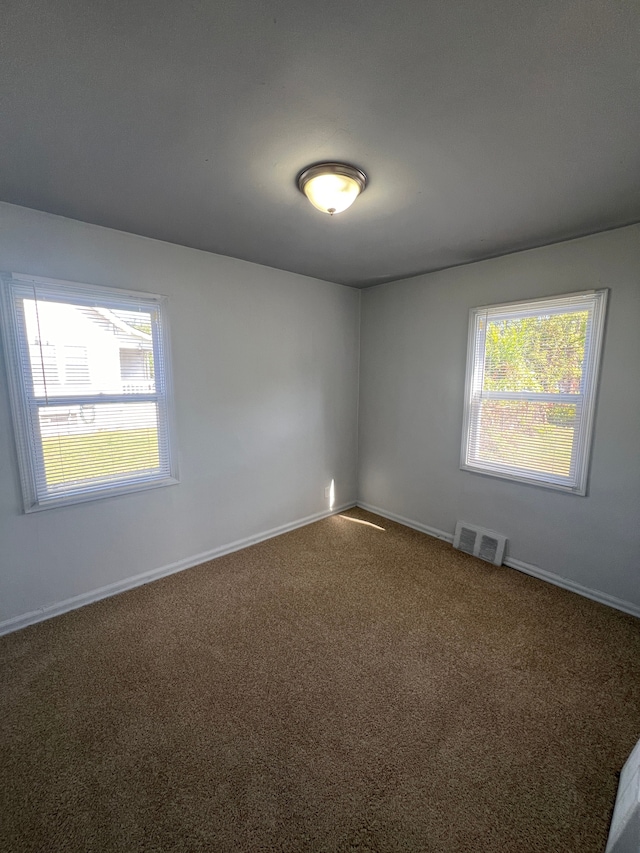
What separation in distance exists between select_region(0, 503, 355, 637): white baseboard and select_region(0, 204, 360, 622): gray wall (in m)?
0.04

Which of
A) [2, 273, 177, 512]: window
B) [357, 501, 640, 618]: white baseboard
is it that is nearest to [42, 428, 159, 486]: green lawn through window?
[2, 273, 177, 512]: window

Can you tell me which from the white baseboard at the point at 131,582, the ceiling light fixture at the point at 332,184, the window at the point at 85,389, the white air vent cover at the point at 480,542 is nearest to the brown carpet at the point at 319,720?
the white baseboard at the point at 131,582

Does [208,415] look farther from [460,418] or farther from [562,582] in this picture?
[562,582]

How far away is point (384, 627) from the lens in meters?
2.16

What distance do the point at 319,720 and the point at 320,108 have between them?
252 centimetres

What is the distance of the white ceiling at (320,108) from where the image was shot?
Answer: 3.08 feet

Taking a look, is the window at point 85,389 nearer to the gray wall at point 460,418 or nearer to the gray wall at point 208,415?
the gray wall at point 208,415

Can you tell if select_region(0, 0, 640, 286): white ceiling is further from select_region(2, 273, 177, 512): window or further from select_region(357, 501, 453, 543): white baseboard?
select_region(357, 501, 453, 543): white baseboard

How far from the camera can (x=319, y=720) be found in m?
1.56

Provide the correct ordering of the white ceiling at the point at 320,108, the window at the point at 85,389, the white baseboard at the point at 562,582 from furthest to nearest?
the white baseboard at the point at 562,582 → the window at the point at 85,389 → the white ceiling at the point at 320,108

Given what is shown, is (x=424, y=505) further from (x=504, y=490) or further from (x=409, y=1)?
(x=409, y=1)

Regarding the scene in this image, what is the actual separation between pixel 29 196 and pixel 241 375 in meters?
1.64

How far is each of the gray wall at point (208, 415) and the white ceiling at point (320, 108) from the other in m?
0.34

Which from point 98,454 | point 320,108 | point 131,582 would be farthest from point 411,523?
point 320,108
